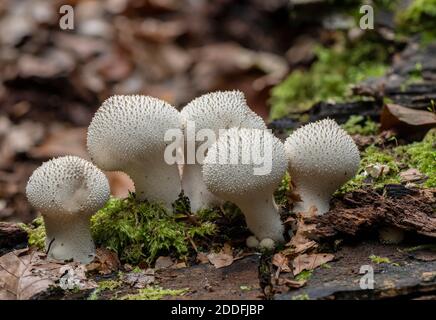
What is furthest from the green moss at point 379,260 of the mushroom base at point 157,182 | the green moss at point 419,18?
the green moss at point 419,18

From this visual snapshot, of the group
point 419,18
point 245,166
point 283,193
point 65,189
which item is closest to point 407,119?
point 283,193

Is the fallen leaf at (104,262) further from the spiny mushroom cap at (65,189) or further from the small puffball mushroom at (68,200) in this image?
the spiny mushroom cap at (65,189)

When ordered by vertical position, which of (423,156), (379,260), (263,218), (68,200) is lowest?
(379,260)

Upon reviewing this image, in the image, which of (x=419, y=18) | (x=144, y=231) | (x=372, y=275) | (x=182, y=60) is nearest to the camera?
(x=372, y=275)

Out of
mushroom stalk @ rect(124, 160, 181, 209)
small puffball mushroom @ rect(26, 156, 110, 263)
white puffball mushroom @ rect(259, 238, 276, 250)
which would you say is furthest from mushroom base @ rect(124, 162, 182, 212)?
white puffball mushroom @ rect(259, 238, 276, 250)

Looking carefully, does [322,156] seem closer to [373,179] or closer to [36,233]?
[373,179]

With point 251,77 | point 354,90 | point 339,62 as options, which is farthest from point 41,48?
point 354,90
